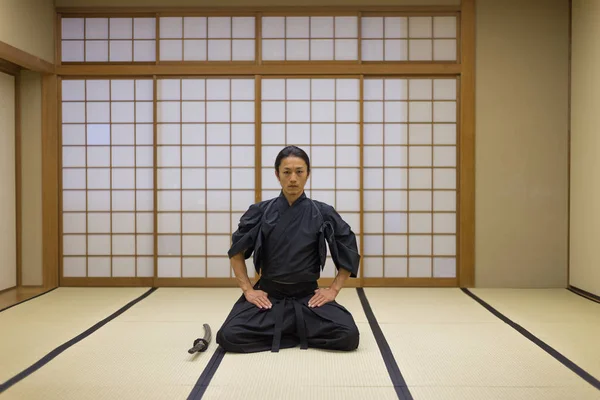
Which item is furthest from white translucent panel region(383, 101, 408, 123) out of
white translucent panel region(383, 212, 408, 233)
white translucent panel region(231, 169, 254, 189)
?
white translucent panel region(231, 169, 254, 189)

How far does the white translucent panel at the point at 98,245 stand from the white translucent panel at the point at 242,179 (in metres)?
1.23

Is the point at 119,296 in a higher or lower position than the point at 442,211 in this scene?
lower

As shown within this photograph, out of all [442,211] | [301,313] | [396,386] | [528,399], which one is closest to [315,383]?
[396,386]

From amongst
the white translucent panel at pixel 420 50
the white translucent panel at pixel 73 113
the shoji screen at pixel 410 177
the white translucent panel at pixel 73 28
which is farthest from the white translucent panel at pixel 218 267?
the white translucent panel at pixel 420 50

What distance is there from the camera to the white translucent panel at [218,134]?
5449 millimetres

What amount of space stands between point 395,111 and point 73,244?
308cm

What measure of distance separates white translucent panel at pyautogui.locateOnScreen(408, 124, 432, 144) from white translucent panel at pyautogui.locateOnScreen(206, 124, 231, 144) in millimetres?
1600

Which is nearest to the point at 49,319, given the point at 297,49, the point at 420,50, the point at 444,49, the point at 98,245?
the point at 98,245

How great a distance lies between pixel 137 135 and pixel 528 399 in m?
4.03

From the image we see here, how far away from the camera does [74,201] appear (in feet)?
18.0

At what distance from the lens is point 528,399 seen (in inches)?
98.3

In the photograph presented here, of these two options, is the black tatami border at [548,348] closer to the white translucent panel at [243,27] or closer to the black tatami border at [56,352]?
the black tatami border at [56,352]

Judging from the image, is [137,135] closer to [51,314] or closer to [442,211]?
[51,314]

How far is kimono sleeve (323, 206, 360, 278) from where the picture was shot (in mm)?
3398
